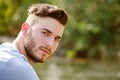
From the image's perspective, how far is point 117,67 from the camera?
44.8 ft

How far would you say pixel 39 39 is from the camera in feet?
8.49

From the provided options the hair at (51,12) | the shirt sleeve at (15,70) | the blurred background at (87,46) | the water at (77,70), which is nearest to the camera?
the shirt sleeve at (15,70)

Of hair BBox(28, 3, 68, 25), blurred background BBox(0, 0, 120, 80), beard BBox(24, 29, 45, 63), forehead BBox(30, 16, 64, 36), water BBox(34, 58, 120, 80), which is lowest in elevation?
beard BBox(24, 29, 45, 63)

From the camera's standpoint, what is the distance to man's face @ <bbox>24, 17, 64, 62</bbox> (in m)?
2.58

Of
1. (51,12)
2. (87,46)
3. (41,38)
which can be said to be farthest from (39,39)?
(87,46)

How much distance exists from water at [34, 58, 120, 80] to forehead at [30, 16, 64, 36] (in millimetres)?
8080

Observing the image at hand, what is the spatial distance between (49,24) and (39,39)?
0.10 m

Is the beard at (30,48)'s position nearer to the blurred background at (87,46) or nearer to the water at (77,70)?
the water at (77,70)

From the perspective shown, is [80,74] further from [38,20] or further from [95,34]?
[38,20]

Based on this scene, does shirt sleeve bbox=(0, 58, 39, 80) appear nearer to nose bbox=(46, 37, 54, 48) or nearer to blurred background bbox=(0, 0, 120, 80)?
nose bbox=(46, 37, 54, 48)

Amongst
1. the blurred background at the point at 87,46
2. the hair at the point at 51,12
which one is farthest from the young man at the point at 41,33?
the blurred background at the point at 87,46

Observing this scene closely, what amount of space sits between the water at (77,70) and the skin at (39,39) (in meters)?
8.08

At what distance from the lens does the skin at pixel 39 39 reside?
8.46 ft

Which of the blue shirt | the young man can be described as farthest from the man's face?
the blue shirt
